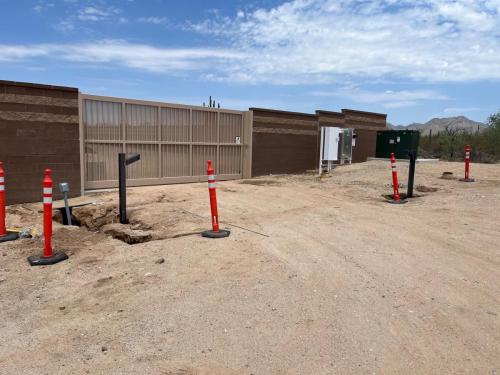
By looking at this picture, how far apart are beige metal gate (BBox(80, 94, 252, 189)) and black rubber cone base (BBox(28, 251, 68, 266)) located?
582cm

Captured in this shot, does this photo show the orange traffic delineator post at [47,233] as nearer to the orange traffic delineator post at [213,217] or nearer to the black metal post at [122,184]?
the orange traffic delineator post at [213,217]

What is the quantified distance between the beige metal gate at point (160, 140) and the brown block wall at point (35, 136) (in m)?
0.45

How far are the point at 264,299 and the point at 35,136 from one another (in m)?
8.36

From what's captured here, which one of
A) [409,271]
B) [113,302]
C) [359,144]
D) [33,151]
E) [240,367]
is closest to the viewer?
[240,367]

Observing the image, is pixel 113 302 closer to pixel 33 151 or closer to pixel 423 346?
pixel 423 346

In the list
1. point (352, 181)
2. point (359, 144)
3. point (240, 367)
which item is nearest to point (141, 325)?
point (240, 367)

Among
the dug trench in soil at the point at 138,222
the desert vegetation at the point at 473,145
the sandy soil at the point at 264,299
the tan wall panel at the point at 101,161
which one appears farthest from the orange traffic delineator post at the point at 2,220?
the desert vegetation at the point at 473,145

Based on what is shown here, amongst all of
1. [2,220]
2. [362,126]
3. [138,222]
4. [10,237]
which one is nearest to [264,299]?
[138,222]

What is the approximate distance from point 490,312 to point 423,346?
1.05 meters

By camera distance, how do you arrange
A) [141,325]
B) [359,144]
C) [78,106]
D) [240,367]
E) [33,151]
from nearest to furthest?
[240,367] → [141,325] → [33,151] → [78,106] → [359,144]

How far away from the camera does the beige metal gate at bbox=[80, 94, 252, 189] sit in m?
11.9

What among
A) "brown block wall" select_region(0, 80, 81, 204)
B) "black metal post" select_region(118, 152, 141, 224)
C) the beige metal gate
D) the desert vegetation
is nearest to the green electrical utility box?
the desert vegetation

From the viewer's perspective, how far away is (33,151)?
10.4 meters

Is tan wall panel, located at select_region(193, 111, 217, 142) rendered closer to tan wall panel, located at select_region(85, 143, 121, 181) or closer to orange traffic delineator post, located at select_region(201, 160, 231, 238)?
tan wall panel, located at select_region(85, 143, 121, 181)
